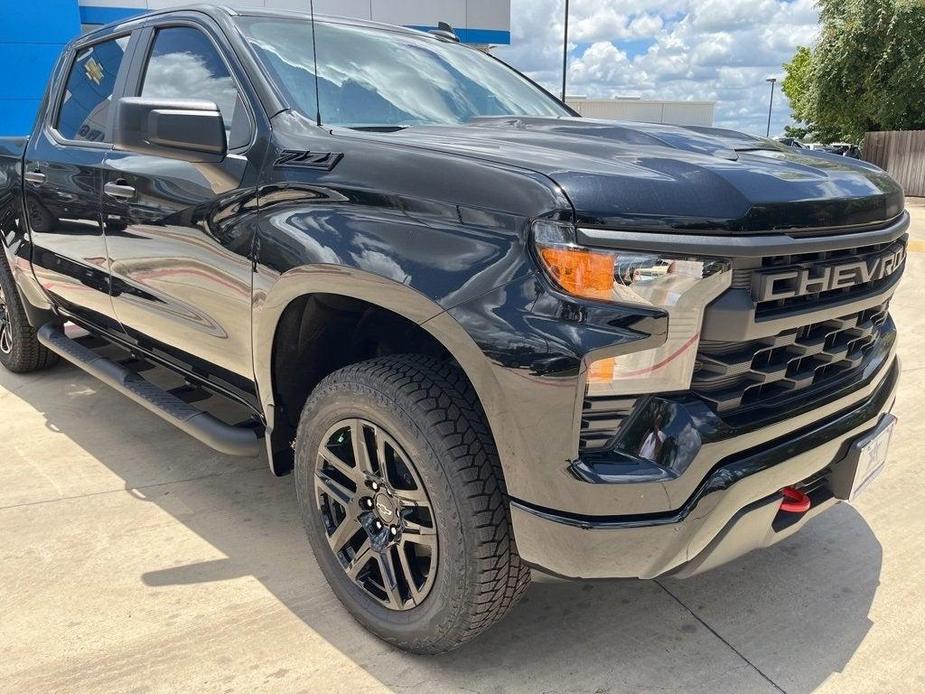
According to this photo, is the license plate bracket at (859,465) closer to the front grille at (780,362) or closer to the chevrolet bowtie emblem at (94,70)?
the front grille at (780,362)

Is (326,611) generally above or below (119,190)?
below

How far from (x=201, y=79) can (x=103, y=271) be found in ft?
3.38

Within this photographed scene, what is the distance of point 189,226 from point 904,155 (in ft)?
69.2

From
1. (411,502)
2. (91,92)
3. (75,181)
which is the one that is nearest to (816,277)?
(411,502)

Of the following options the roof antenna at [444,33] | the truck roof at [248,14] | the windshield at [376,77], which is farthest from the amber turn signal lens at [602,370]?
the roof antenna at [444,33]

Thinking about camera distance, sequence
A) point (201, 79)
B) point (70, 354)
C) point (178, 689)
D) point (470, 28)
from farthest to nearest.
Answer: point (470, 28) < point (70, 354) < point (201, 79) < point (178, 689)

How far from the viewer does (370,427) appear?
2.24 m

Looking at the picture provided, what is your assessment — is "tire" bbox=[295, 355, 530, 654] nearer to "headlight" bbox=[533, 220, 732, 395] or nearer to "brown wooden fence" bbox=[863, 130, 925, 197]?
"headlight" bbox=[533, 220, 732, 395]

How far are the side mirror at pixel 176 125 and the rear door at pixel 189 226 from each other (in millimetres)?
139

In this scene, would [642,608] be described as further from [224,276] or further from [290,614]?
[224,276]

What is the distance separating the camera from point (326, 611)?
8.50ft

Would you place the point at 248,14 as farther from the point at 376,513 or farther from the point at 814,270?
the point at 814,270

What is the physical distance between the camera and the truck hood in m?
1.81

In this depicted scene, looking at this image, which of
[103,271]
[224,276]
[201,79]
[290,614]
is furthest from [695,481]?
[103,271]
